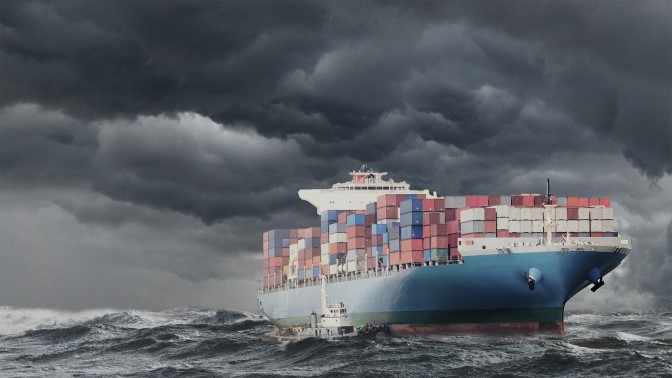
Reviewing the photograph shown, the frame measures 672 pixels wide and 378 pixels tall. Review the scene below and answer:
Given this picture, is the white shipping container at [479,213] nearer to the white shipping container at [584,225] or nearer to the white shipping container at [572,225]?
the white shipping container at [572,225]

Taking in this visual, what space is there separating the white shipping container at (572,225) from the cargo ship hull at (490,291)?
3.03 m

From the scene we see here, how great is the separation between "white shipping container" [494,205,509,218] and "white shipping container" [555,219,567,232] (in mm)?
4507

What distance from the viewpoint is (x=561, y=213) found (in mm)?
75062

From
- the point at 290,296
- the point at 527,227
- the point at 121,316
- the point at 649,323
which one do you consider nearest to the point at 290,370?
the point at 527,227

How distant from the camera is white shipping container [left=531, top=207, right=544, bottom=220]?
241ft

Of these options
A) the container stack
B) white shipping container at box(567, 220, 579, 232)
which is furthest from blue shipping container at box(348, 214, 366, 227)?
white shipping container at box(567, 220, 579, 232)

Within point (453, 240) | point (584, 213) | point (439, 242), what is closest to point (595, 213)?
Answer: point (584, 213)

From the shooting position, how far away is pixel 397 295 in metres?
77.8

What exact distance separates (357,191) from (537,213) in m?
38.5

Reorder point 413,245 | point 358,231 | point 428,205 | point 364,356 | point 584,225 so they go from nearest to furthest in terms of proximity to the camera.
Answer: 1. point 364,356
2. point 584,225
3. point 413,245
4. point 428,205
5. point 358,231

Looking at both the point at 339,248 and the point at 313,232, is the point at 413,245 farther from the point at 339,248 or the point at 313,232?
the point at 313,232

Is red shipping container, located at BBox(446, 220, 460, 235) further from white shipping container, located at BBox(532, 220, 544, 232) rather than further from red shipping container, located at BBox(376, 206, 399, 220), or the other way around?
red shipping container, located at BBox(376, 206, 399, 220)

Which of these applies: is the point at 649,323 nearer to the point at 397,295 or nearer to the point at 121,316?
the point at 397,295

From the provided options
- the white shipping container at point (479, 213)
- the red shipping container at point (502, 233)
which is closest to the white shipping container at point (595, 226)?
the red shipping container at point (502, 233)
